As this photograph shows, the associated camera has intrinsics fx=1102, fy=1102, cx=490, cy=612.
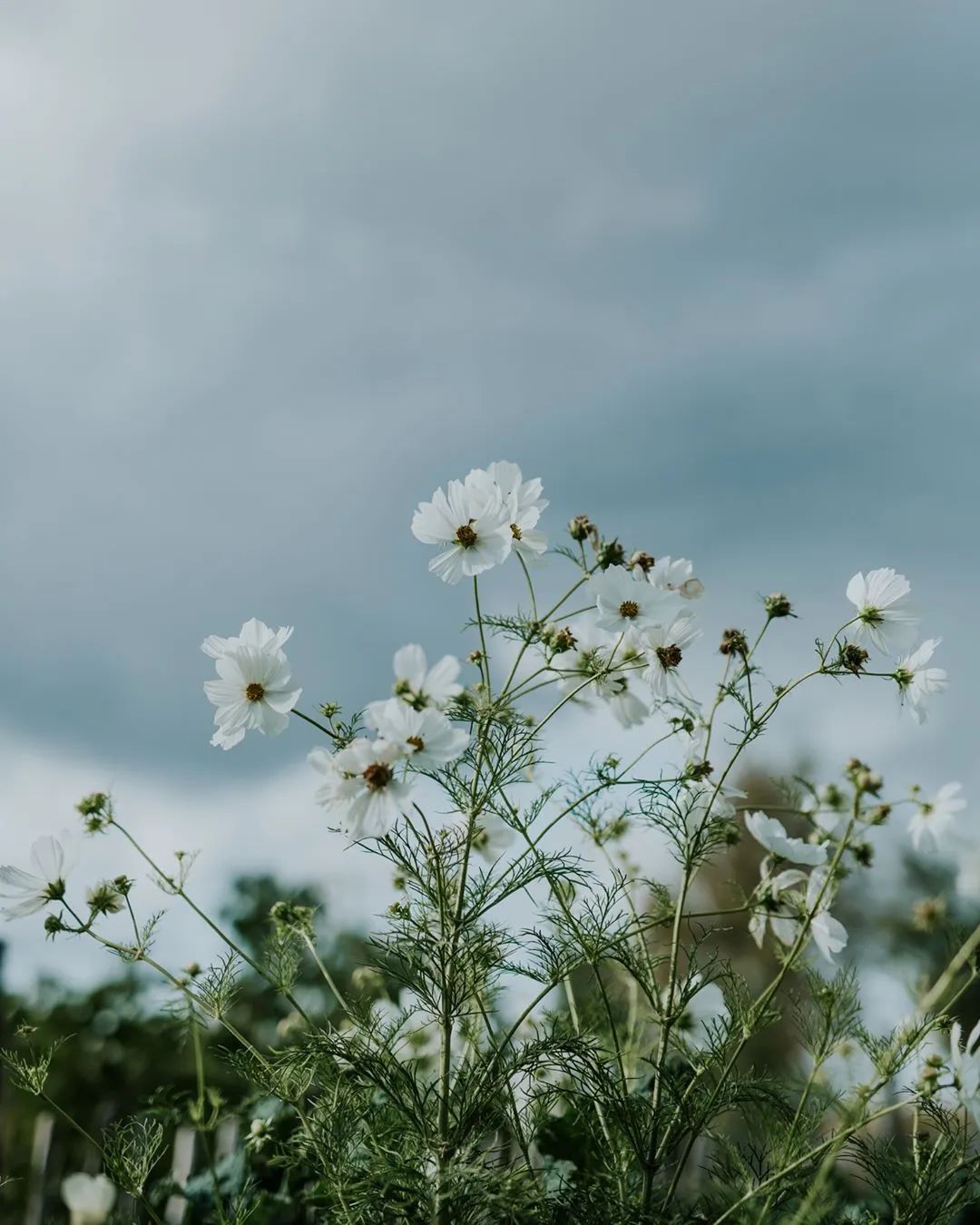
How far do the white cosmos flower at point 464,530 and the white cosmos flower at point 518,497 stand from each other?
16 millimetres

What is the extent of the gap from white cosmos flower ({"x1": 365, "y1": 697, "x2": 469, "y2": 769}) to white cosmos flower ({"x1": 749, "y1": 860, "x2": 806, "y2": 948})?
0.60m

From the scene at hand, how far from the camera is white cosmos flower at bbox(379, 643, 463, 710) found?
4.85 ft

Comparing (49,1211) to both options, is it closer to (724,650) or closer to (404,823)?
(404,823)

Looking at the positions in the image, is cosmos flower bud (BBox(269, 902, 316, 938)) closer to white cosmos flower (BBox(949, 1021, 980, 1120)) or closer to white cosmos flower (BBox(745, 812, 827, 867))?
white cosmos flower (BBox(745, 812, 827, 867))

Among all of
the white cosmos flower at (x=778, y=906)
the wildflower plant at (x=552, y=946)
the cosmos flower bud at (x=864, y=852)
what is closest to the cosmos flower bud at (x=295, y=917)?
the wildflower plant at (x=552, y=946)

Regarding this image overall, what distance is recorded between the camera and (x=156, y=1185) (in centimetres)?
232

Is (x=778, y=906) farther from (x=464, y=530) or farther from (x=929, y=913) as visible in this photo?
(x=464, y=530)

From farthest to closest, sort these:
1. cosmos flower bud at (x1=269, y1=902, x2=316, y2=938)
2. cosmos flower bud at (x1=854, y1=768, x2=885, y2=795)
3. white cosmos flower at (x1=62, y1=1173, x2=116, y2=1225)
→ white cosmos flower at (x1=62, y1=1173, x2=116, y2=1225)
cosmos flower bud at (x1=269, y1=902, x2=316, y2=938)
cosmos flower bud at (x1=854, y1=768, x2=885, y2=795)

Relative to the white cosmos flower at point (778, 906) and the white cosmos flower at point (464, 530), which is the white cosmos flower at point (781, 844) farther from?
the white cosmos flower at point (464, 530)

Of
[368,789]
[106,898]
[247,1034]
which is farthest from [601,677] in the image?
[247,1034]

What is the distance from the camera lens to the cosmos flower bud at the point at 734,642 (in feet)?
5.77

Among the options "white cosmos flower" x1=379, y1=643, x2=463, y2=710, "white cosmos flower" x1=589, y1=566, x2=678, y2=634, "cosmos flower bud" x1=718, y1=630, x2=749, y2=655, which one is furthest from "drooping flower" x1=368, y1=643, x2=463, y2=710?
"cosmos flower bud" x1=718, y1=630, x2=749, y2=655

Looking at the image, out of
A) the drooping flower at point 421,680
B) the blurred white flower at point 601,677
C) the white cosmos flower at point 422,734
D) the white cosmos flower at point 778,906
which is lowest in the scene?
the white cosmos flower at point 778,906

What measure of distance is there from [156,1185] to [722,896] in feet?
32.8
